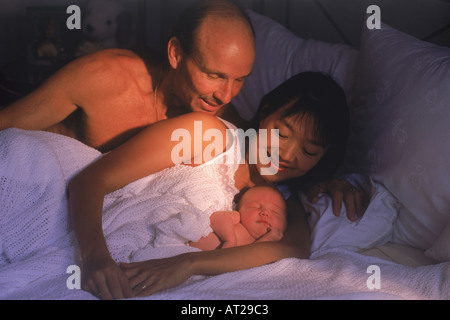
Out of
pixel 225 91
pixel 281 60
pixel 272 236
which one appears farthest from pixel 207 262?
pixel 281 60

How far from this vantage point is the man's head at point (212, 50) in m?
1.00

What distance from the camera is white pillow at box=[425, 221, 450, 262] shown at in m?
0.86

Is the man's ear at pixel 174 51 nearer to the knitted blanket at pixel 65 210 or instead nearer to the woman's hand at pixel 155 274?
the knitted blanket at pixel 65 210

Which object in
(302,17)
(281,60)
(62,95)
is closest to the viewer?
(62,95)

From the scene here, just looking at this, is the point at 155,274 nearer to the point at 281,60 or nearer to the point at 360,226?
the point at 360,226

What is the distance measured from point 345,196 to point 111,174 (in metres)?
0.61

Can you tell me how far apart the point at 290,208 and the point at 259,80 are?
0.53 metres

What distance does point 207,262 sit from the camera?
822 mm

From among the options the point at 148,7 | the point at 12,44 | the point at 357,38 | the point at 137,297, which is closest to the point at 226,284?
the point at 137,297

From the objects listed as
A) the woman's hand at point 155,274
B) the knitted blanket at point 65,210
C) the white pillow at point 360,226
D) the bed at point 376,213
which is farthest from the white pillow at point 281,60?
the woman's hand at point 155,274

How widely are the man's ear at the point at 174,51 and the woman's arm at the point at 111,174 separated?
227 millimetres

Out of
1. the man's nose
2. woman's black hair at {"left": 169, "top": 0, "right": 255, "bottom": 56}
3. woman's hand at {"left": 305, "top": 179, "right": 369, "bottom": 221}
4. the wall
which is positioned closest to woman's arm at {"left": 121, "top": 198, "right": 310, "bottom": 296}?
woman's hand at {"left": 305, "top": 179, "right": 369, "bottom": 221}

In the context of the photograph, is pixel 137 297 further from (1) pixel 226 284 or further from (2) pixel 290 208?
(2) pixel 290 208

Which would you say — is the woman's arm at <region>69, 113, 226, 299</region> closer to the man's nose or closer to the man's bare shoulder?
the man's nose
